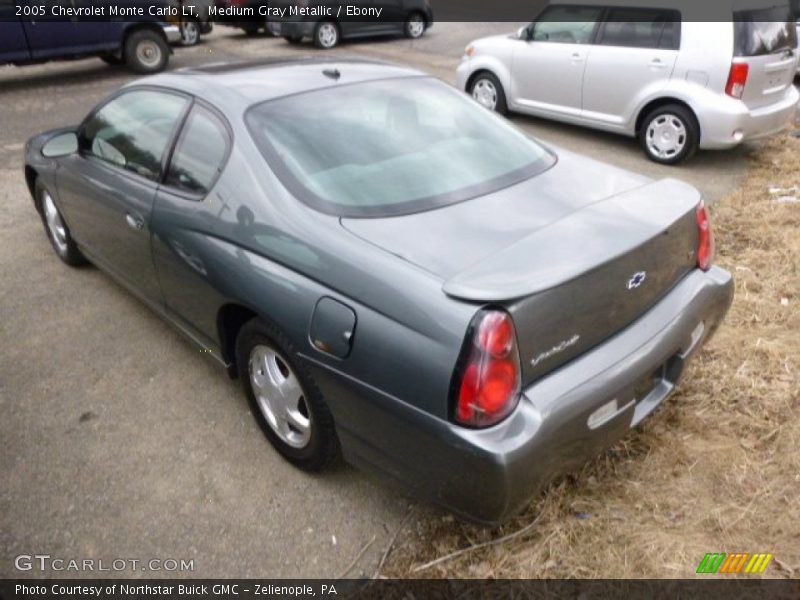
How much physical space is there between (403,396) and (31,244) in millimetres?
4075

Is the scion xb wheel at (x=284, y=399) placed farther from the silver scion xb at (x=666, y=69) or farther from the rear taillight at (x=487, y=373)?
the silver scion xb at (x=666, y=69)

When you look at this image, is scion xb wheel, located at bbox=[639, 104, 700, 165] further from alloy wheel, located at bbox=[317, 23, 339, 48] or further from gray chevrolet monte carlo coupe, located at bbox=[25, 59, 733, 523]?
alloy wheel, located at bbox=[317, 23, 339, 48]

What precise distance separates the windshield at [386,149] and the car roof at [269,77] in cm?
8

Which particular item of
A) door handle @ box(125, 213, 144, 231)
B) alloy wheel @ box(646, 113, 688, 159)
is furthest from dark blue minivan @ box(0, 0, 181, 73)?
alloy wheel @ box(646, 113, 688, 159)

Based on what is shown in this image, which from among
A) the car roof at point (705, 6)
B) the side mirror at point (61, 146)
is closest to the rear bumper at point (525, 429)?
the side mirror at point (61, 146)

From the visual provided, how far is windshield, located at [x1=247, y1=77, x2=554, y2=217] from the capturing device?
2.41m

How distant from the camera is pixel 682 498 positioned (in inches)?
96.9

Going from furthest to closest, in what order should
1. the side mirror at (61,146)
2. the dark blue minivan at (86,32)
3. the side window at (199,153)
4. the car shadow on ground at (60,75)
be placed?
the car shadow on ground at (60,75)
the dark blue minivan at (86,32)
the side mirror at (61,146)
the side window at (199,153)

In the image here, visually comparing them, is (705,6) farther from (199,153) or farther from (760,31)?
(199,153)

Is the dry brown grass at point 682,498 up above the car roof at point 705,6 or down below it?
below

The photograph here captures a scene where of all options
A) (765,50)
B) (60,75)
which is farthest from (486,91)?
(60,75)

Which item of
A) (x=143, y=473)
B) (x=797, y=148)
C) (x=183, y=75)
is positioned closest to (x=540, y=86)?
(x=797, y=148)

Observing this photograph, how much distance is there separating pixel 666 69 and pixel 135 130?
17.0ft

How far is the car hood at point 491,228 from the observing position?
1.93 metres
